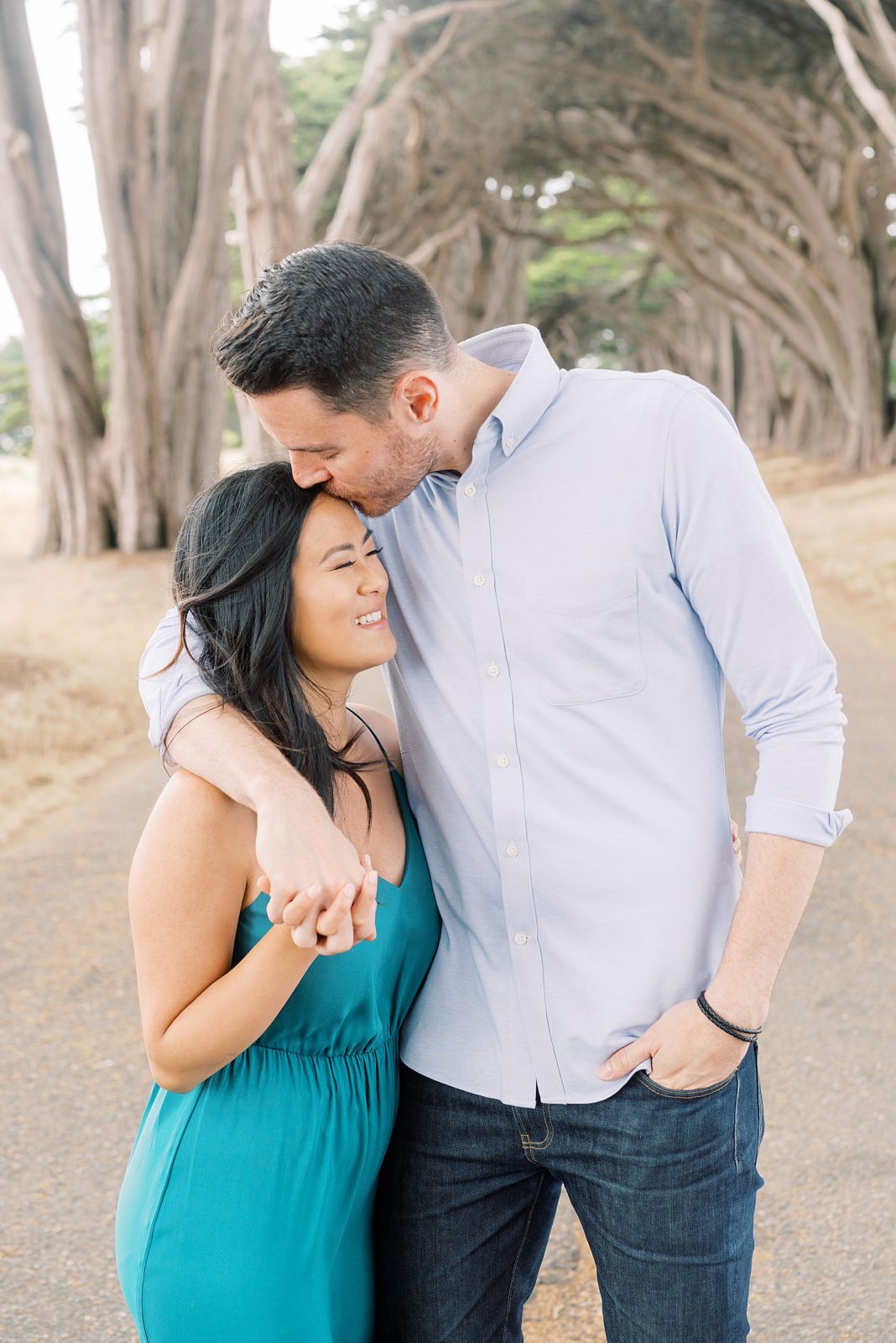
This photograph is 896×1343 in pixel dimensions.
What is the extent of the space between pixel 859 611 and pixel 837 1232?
848cm

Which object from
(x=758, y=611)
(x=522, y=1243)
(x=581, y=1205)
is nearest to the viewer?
(x=758, y=611)

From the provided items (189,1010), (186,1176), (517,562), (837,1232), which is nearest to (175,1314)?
(186,1176)

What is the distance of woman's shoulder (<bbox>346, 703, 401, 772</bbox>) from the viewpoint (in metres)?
2.21

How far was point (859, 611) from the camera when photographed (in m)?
10.9

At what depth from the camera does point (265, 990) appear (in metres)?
1.70

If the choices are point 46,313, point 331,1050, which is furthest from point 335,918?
point 46,313

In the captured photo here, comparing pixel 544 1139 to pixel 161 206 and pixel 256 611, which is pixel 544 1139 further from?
pixel 161 206

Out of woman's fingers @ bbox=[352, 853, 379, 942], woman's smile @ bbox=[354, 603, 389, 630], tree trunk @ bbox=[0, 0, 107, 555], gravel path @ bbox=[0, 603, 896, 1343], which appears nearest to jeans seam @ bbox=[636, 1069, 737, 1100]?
woman's fingers @ bbox=[352, 853, 379, 942]

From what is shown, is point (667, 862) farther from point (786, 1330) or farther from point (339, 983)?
point (786, 1330)

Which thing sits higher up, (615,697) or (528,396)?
(528,396)

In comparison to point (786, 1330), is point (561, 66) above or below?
above

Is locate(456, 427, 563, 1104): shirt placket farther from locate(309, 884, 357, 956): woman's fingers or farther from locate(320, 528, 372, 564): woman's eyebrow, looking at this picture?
locate(309, 884, 357, 956): woman's fingers

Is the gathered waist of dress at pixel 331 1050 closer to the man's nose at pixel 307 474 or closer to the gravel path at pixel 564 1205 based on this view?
the man's nose at pixel 307 474

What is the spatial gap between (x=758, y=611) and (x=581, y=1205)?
0.91 metres
